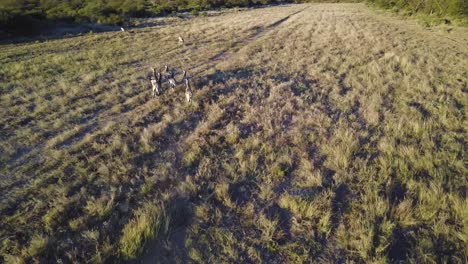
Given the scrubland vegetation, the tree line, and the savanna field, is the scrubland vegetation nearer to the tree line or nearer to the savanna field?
the tree line

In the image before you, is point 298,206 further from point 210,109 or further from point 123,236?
point 210,109

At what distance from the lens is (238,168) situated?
17.3 ft

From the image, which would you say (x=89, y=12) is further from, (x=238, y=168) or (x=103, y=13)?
(x=238, y=168)

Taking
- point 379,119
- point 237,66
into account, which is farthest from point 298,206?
point 237,66

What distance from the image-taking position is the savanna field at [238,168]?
3.63m

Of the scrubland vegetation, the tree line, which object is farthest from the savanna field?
the tree line

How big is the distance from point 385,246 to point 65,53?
19.2m

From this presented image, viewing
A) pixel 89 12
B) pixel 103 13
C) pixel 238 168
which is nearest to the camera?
pixel 238 168

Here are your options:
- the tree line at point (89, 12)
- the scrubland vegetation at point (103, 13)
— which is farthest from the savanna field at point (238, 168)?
the tree line at point (89, 12)

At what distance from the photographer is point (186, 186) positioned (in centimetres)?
470

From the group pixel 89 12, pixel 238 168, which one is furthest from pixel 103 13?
pixel 238 168

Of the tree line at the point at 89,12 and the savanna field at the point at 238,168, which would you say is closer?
the savanna field at the point at 238,168

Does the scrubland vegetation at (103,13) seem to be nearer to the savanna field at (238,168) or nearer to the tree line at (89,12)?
the tree line at (89,12)

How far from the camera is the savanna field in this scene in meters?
3.63
